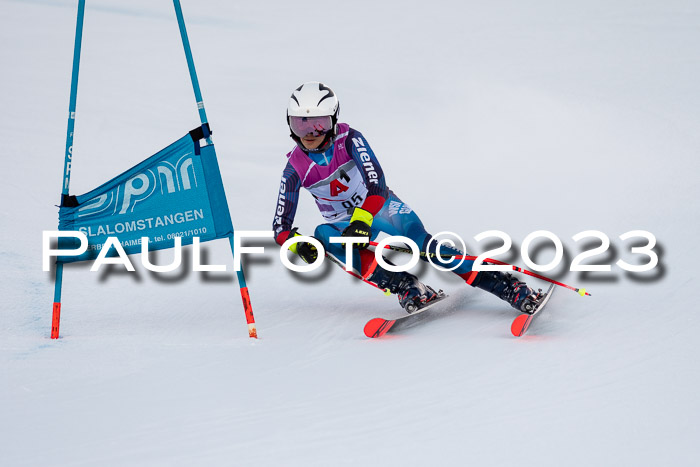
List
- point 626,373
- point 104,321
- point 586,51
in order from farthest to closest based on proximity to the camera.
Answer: point 586,51 → point 104,321 → point 626,373

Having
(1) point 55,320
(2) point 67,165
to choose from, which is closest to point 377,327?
(1) point 55,320

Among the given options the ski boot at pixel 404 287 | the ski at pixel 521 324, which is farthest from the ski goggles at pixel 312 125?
the ski at pixel 521 324

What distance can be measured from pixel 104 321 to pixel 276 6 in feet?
37.3

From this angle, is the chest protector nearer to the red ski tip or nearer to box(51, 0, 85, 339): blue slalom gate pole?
the red ski tip

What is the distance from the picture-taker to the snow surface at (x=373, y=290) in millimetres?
3705

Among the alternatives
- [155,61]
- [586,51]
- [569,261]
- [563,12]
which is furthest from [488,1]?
[569,261]

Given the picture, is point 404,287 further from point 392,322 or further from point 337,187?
point 337,187

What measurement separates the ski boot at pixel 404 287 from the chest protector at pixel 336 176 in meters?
0.48

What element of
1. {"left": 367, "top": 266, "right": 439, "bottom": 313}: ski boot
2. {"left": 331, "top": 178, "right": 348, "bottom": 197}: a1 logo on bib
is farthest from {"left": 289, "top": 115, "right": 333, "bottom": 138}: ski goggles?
{"left": 367, "top": 266, "right": 439, "bottom": 313}: ski boot

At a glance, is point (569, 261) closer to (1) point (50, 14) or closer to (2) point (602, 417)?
(2) point (602, 417)

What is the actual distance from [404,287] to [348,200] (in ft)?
2.11

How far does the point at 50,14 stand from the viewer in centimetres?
1575

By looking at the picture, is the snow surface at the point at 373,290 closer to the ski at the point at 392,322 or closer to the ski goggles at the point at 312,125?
the ski at the point at 392,322

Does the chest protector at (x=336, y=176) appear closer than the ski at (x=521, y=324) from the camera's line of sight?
No
